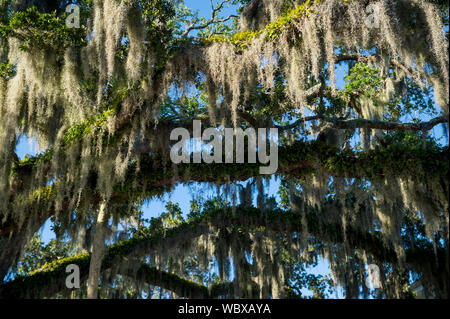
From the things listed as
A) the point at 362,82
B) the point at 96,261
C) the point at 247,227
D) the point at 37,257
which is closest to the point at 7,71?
the point at 96,261

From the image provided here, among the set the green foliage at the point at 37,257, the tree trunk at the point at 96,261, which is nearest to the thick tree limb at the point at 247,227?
the tree trunk at the point at 96,261

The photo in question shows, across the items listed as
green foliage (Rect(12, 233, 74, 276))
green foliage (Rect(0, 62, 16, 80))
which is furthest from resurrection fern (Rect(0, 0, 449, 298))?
green foliage (Rect(12, 233, 74, 276))

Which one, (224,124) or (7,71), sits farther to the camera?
(7,71)

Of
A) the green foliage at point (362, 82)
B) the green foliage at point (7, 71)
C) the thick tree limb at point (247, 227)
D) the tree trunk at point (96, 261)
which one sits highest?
the green foliage at point (362, 82)

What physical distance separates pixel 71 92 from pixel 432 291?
26.2 feet

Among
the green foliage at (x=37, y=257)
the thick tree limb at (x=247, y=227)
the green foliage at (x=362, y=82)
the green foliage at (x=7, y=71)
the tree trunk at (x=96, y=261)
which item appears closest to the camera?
the tree trunk at (x=96, y=261)

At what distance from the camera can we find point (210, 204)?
10.8 metres

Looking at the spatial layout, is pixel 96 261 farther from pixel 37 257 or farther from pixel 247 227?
pixel 37 257

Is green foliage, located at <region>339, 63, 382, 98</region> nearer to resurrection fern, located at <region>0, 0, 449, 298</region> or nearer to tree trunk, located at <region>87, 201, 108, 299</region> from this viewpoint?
resurrection fern, located at <region>0, 0, 449, 298</region>

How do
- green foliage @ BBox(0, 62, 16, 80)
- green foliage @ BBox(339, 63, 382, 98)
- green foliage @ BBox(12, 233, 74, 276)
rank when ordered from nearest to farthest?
green foliage @ BBox(0, 62, 16, 80), green foliage @ BBox(339, 63, 382, 98), green foliage @ BBox(12, 233, 74, 276)

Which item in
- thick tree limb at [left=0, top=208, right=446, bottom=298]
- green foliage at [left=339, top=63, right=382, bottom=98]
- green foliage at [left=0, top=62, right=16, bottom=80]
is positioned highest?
green foliage at [left=339, top=63, right=382, bottom=98]

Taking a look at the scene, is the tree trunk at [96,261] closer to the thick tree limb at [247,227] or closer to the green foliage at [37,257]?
the thick tree limb at [247,227]

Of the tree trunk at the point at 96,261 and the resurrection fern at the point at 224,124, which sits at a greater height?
the resurrection fern at the point at 224,124
